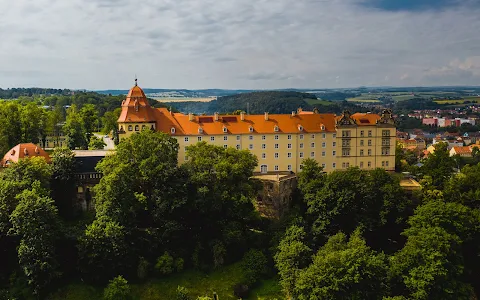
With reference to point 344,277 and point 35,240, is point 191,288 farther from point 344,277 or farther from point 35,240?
point 35,240

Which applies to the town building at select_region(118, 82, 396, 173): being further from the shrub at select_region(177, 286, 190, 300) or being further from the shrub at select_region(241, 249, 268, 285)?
the shrub at select_region(177, 286, 190, 300)

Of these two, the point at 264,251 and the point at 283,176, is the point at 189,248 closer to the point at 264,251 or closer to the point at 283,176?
the point at 264,251

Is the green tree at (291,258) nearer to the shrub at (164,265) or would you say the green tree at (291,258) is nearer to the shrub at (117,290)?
the shrub at (164,265)

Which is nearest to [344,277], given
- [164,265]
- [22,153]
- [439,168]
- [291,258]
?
[291,258]

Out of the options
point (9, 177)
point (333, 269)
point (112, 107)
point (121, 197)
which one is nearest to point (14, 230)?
point (9, 177)

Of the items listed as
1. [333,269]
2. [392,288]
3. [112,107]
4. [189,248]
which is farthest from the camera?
[112,107]

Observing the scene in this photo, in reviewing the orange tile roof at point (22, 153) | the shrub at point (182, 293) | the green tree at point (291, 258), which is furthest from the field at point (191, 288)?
the orange tile roof at point (22, 153)
